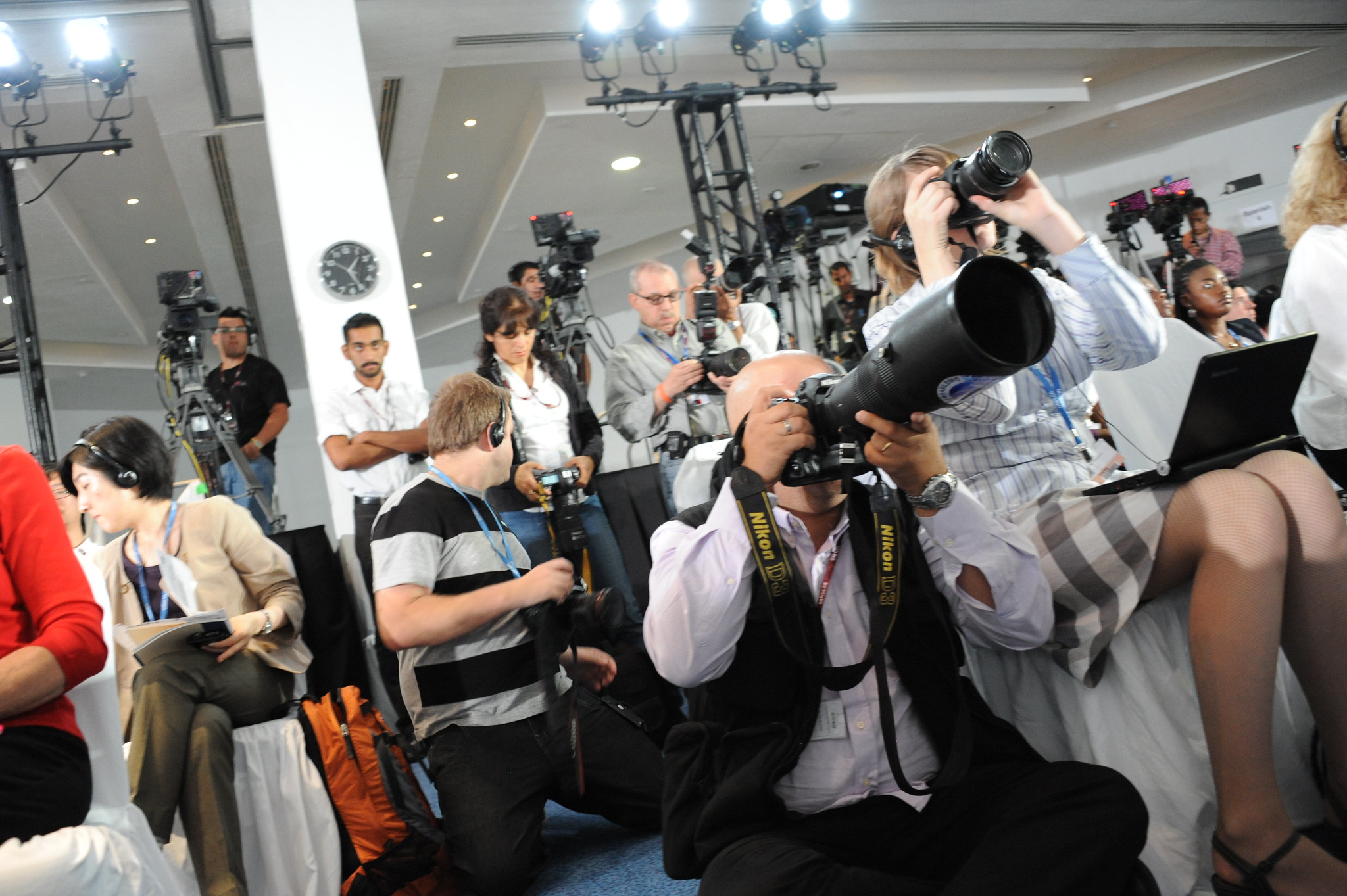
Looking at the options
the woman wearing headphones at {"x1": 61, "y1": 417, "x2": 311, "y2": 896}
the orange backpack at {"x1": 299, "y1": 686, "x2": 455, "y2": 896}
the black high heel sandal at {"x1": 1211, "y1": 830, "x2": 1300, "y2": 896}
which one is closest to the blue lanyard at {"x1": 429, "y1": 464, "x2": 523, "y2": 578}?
the orange backpack at {"x1": 299, "y1": 686, "x2": 455, "y2": 896}

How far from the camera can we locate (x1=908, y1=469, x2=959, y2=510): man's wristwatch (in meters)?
1.12

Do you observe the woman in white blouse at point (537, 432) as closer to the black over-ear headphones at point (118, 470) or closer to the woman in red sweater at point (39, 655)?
the black over-ear headphones at point (118, 470)

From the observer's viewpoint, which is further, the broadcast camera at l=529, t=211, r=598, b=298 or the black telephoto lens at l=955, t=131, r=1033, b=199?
the broadcast camera at l=529, t=211, r=598, b=298

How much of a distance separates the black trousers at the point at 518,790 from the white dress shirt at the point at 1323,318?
156 cm

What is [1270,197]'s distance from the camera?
26.4ft

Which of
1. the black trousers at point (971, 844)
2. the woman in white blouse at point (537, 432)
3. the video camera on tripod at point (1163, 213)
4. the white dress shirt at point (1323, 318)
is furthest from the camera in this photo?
the video camera on tripod at point (1163, 213)

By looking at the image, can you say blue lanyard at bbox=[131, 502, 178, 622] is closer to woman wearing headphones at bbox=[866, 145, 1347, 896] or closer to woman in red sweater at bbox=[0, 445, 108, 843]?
woman in red sweater at bbox=[0, 445, 108, 843]

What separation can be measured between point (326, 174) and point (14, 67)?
1588 mm

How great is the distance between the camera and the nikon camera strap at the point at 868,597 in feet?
3.71

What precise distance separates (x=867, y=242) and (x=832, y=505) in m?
0.53

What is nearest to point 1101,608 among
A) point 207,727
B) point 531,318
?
point 207,727

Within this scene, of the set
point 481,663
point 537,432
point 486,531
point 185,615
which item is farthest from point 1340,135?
point 185,615

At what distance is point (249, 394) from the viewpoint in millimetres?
4527

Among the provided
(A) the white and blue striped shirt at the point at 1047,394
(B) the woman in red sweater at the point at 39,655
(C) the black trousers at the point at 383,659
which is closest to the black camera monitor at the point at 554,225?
(C) the black trousers at the point at 383,659
